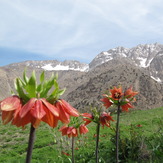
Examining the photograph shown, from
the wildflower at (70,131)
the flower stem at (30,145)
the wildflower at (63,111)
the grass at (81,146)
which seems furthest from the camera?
the grass at (81,146)

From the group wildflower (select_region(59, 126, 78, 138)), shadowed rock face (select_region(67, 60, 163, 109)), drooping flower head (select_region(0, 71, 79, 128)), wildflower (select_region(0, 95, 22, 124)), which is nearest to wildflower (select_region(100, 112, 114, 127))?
wildflower (select_region(59, 126, 78, 138))

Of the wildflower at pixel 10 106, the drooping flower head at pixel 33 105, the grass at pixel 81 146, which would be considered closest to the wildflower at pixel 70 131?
the grass at pixel 81 146

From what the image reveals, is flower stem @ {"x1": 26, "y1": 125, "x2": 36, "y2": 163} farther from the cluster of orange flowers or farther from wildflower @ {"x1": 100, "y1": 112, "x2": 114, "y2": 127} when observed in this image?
wildflower @ {"x1": 100, "y1": 112, "x2": 114, "y2": 127}

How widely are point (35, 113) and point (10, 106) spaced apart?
20 centimetres

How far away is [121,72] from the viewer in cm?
7831

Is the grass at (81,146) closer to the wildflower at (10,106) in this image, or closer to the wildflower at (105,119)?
the wildflower at (105,119)

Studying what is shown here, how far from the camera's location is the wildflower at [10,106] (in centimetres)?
138

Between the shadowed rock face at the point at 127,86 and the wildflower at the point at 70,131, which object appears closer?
the wildflower at the point at 70,131

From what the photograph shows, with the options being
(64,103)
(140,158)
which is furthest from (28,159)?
(140,158)

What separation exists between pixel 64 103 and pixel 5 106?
435mm

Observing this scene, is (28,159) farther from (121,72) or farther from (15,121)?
(121,72)

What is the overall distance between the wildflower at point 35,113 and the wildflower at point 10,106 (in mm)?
68

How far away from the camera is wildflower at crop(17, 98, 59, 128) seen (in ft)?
4.35

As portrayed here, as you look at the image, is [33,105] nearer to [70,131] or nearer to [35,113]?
[35,113]
